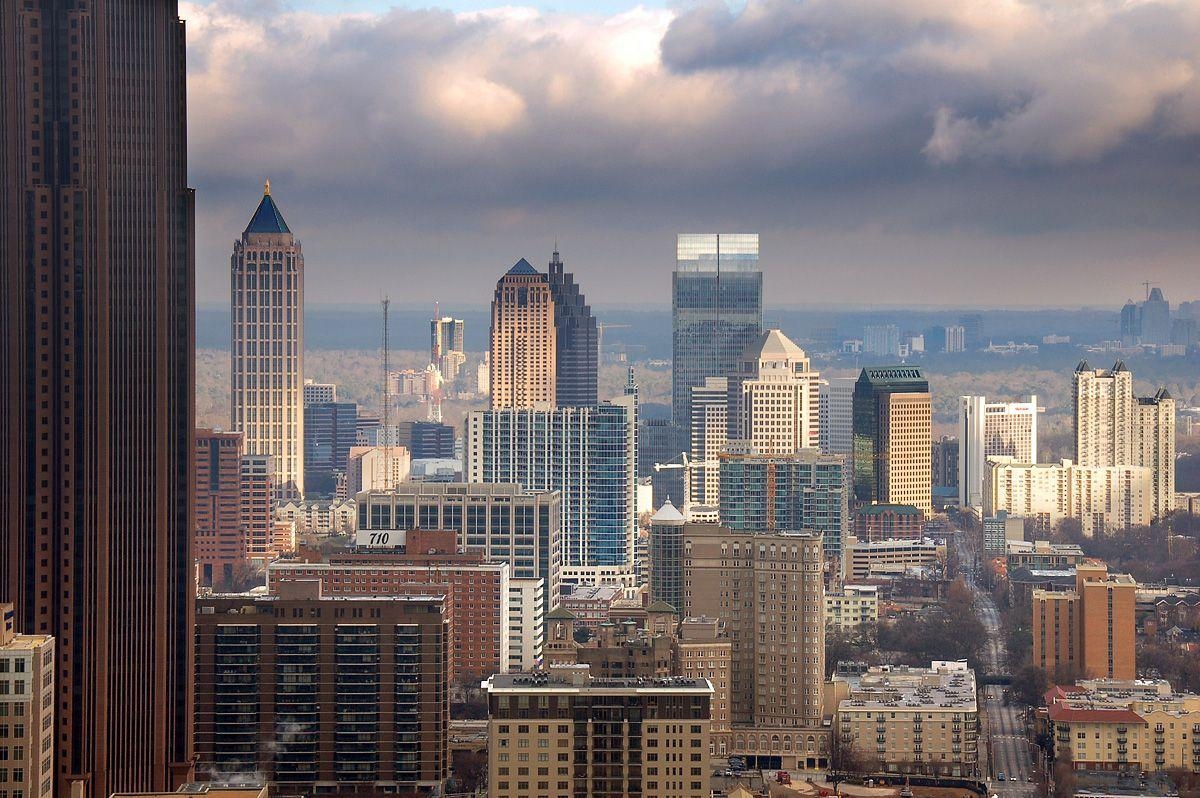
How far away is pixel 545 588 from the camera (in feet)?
90.5

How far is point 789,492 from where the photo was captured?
32188mm

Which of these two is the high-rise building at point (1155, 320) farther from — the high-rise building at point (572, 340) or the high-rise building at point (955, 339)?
the high-rise building at point (572, 340)

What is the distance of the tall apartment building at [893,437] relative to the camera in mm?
41469

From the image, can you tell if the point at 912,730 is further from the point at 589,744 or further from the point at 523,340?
the point at 523,340

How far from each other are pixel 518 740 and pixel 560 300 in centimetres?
2902

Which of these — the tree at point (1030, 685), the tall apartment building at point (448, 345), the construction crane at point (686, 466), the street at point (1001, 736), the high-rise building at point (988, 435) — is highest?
the tall apartment building at point (448, 345)

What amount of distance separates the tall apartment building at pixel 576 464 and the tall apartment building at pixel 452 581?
32.9 feet

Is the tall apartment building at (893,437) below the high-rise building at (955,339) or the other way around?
below

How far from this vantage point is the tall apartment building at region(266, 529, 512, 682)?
918 inches

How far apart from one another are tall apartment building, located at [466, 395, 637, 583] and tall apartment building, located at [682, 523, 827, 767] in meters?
12.2

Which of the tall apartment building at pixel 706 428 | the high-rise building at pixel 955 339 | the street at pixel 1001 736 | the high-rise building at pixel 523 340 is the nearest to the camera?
the street at pixel 1001 736

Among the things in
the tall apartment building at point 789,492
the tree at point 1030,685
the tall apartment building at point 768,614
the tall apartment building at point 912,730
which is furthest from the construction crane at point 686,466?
the tall apartment building at point 912,730

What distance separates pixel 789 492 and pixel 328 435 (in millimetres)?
12195

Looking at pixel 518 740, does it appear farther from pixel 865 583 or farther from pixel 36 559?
pixel 865 583
